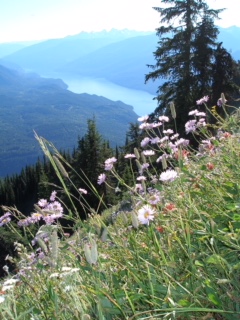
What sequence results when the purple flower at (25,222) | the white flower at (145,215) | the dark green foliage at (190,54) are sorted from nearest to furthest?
the white flower at (145,215), the purple flower at (25,222), the dark green foliage at (190,54)

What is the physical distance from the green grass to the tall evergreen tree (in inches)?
845

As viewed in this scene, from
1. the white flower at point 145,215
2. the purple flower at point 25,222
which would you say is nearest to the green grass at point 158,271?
the white flower at point 145,215

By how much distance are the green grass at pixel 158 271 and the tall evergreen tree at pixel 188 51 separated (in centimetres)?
2147

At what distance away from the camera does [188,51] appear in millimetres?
24141

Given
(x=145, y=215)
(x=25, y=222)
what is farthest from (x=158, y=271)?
(x=25, y=222)

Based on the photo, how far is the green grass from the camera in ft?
4.96

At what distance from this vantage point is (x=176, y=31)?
24234mm

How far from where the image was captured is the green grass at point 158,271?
1511 millimetres

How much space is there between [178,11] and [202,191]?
925 inches

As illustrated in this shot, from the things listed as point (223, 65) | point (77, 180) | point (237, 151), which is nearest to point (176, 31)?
point (223, 65)

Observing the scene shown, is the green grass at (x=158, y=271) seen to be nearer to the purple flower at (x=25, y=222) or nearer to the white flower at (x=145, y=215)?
the white flower at (x=145, y=215)

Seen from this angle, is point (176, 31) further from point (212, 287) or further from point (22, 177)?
point (22, 177)

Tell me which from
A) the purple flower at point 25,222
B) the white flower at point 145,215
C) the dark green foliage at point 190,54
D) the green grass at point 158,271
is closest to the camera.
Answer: the green grass at point 158,271

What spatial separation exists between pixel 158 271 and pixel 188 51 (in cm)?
2379
